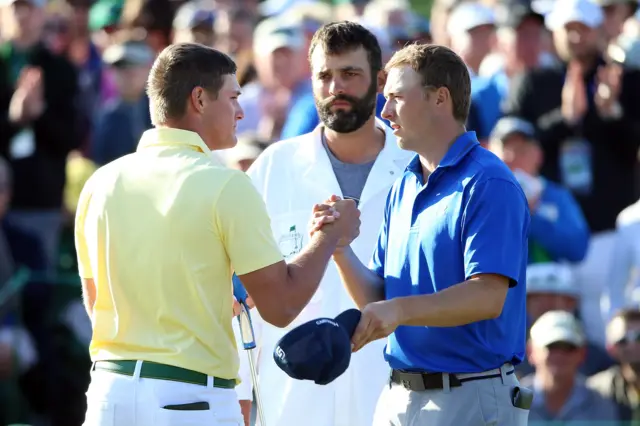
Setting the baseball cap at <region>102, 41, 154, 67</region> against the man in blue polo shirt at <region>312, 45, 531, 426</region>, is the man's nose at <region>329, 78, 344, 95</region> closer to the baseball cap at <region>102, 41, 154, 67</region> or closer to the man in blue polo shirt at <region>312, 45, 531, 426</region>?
the man in blue polo shirt at <region>312, 45, 531, 426</region>

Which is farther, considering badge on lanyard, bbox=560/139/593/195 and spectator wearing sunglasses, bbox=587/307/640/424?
badge on lanyard, bbox=560/139/593/195

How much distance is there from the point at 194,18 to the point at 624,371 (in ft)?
16.1

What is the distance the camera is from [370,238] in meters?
6.20

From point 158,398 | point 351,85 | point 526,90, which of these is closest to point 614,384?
point 526,90

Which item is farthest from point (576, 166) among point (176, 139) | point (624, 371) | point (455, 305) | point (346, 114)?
point (176, 139)

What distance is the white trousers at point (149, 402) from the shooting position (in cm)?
463

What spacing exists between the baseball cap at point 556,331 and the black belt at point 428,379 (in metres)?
3.60

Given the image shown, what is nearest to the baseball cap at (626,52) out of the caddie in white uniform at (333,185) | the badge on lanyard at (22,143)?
the caddie in white uniform at (333,185)

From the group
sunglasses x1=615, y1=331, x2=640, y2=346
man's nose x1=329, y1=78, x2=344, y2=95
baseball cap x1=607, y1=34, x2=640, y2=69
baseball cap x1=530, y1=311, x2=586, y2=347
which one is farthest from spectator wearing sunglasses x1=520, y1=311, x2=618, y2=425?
man's nose x1=329, y1=78, x2=344, y2=95

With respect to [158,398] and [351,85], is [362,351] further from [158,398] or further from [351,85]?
[158,398]

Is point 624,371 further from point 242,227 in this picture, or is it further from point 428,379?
point 242,227

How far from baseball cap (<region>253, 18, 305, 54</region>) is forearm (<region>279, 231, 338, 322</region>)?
5417 mm

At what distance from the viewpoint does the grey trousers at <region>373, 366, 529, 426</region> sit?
496 cm

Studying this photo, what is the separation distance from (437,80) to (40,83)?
5842mm
